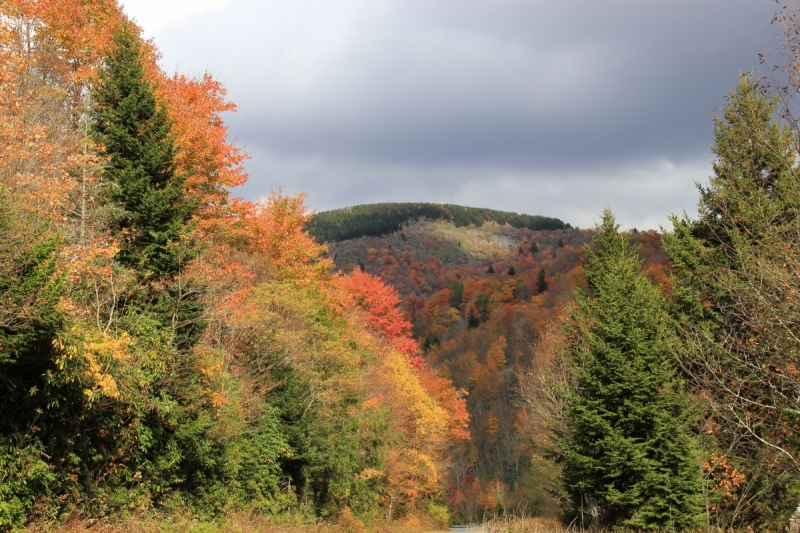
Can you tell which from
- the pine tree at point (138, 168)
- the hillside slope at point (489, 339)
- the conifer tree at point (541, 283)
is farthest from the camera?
the conifer tree at point (541, 283)

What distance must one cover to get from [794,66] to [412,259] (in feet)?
526

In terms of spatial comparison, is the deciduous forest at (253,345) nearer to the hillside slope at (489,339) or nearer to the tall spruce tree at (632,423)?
the tall spruce tree at (632,423)

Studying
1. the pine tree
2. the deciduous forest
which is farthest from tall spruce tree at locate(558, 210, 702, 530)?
the pine tree

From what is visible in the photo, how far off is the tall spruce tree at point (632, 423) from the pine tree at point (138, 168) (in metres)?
15.4

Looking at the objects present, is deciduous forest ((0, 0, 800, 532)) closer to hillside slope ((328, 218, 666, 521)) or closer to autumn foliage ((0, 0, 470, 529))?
autumn foliage ((0, 0, 470, 529))

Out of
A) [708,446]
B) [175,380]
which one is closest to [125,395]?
[175,380]

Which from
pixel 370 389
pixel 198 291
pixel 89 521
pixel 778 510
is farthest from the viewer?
pixel 370 389

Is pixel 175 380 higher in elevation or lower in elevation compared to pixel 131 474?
higher

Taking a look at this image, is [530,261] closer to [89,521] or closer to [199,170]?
[199,170]

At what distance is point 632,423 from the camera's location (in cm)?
2231

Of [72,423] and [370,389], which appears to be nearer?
[72,423]

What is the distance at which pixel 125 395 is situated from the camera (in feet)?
45.8

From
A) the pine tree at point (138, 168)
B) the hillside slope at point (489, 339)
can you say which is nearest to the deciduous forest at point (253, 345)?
the pine tree at point (138, 168)

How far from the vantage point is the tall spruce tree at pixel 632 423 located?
68.6ft
